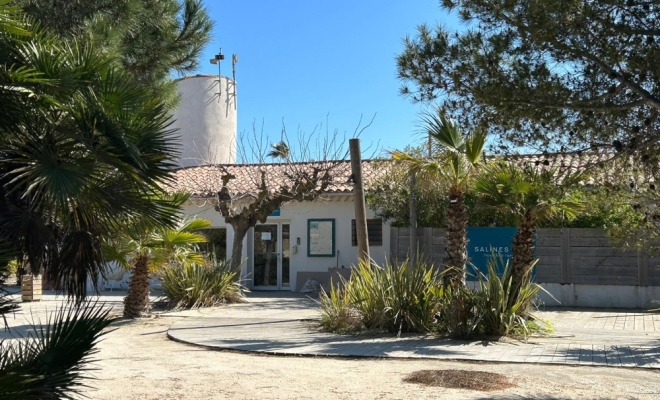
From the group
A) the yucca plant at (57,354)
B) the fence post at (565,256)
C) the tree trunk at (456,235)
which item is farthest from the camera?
the fence post at (565,256)

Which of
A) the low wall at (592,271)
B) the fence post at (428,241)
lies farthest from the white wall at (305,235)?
the low wall at (592,271)

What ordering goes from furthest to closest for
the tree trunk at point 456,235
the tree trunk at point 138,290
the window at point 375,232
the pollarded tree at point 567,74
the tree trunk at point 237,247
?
the window at point 375,232
the tree trunk at point 237,247
the tree trunk at point 138,290
the tree trunk at point 456,235
the pollarded tree at point 567,74

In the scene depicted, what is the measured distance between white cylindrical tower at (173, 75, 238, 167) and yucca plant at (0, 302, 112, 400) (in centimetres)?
2169

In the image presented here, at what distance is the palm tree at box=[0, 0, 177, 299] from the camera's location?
210 inches

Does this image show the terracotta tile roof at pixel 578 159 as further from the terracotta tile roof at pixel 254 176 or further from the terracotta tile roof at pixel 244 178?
the terracotta tile roof at pixel 244 178

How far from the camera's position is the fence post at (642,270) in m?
16.5

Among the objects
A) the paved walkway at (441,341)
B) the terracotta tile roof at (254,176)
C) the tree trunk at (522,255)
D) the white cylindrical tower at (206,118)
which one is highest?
the white cylindrical tower at (206,118)

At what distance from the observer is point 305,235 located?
22.3 metres

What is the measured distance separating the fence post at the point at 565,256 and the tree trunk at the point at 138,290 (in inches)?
387

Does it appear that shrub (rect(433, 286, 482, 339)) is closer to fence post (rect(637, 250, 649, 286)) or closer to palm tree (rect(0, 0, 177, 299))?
palm tree (rect(0, 0, 177, 299))

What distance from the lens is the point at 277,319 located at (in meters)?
14.5

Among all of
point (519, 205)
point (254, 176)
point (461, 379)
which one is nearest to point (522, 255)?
point (519, 205)

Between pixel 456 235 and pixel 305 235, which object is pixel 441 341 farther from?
pixel 305 235

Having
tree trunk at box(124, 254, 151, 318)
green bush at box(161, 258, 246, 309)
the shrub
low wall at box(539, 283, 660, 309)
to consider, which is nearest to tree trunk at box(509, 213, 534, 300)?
the shrub
